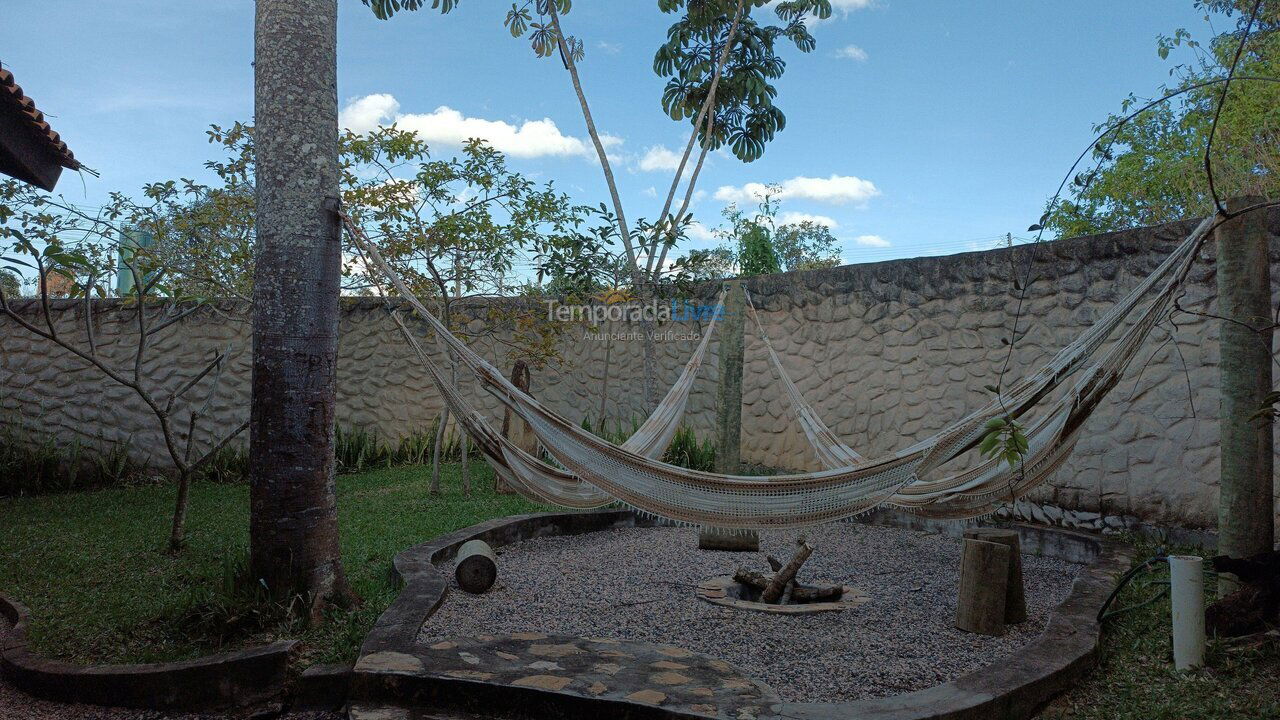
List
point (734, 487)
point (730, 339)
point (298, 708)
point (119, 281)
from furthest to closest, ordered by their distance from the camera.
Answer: point (119, 281) → point (730, 339) → point (734, 487) → point (298, 708)

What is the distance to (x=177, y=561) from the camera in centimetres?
299

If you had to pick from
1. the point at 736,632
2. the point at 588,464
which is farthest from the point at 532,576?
the point at 736,632

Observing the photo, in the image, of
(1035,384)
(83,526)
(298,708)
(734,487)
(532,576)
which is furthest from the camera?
(83,526)

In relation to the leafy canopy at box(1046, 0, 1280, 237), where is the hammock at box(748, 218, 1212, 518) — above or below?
below

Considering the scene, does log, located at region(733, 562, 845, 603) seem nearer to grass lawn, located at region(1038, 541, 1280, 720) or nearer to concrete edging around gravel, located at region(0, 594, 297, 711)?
grass lawn, located at region(1038, 541, 1280, 720)

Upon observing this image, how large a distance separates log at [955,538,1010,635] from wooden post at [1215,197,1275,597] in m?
0.54

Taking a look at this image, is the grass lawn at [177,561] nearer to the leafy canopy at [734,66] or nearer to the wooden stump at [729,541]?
the wooden stump at [729,541]

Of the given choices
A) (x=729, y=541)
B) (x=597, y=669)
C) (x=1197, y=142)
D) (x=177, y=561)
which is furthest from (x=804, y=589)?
(x=1197, y=142)

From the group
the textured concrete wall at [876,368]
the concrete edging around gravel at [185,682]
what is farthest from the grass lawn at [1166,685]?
the concrete edging around gravel at [185,682]

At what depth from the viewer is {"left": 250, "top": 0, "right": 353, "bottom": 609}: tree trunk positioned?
7.32 ft

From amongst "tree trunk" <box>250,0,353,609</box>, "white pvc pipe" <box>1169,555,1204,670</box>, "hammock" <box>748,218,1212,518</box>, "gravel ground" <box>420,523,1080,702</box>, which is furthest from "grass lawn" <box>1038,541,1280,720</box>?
"tree trunk" <box>250,0,353,609</box>

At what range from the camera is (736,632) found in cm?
233

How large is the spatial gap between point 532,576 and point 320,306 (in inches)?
48.3

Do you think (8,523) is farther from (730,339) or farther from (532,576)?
(730,339)
